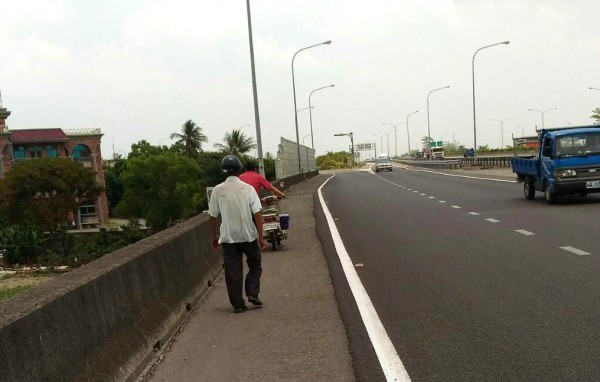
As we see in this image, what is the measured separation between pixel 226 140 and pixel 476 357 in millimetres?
114688

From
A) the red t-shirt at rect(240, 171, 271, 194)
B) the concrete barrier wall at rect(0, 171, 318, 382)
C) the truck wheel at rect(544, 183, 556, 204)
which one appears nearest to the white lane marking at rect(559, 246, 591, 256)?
the red t-shirt at rect(240, 171, 271, 194)

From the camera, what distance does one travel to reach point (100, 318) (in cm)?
550

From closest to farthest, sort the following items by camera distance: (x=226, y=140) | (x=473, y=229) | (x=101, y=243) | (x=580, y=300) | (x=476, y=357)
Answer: (x=476, y=357)
(x=580, y=300)
(x=473, y=229)
(x=101, y=243)
(x=226, y=140)

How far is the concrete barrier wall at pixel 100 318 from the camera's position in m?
4.19

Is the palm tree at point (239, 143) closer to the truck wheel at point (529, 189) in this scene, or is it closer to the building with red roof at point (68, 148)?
the building with red roof at point (68, 148)

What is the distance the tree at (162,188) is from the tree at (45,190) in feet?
34.3

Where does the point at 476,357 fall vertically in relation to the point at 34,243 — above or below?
above

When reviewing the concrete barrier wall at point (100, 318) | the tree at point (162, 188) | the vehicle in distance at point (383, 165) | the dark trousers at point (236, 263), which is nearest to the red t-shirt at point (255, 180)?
the concrete barrier wall at point (100, 318)

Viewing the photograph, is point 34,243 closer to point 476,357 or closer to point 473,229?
point 473,229

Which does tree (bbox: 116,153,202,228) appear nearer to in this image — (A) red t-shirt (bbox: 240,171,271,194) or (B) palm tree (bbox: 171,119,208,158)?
(B) palm tree (bbox: 171,119,208,158)

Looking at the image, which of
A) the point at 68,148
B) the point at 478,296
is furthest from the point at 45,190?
the point at 478,296

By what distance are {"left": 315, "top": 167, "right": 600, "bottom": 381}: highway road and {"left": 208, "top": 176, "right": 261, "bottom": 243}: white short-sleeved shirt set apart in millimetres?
1475

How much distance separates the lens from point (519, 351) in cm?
596

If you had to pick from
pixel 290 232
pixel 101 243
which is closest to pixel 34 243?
pixel 101 243
